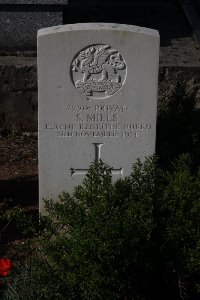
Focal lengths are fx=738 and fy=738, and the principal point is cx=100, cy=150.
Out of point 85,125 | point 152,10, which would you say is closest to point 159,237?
point 85,125

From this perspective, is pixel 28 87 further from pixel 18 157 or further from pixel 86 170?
pixel 86 170

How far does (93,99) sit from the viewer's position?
4.97 meters

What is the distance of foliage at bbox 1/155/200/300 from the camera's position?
403 centimetres

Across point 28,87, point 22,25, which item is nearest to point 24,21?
A: point 22,25

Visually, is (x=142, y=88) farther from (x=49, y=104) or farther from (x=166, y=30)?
(x=166, y=30)

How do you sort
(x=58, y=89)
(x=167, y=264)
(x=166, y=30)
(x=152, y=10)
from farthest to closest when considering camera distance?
(x=152, y=10) → (x=166, y=30) → (x=58, y=89) → (x=167, y=264)

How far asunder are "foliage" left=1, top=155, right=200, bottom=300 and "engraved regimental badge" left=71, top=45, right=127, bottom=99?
65 centimetres

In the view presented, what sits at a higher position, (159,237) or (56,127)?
(56,127)

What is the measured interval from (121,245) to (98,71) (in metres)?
1.40

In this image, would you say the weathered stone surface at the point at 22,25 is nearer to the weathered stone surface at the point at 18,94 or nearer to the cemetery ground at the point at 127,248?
the weathered stone surface at the point at 18,94

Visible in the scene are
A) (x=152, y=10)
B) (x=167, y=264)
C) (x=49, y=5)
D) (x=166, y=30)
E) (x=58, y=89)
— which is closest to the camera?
(x=167, y=264)

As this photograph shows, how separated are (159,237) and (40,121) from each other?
3.93 ft

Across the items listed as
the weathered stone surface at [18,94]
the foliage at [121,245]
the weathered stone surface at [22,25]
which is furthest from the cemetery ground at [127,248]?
the weathered stone surface at [22,25]

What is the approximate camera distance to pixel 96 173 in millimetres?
4402
